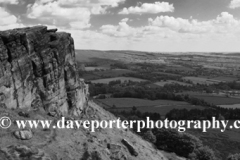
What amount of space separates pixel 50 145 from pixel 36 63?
13.3m

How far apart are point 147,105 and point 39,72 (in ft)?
287

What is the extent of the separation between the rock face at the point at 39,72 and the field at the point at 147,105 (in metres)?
68.1

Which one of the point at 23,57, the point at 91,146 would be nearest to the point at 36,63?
the point at 23,57

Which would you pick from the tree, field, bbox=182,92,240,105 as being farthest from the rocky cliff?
field, bbox=182,92,240,105

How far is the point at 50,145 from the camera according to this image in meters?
31.8

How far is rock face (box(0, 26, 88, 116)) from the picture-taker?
113 feet

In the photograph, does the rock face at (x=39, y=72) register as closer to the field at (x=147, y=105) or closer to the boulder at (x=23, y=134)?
the boulder at (x=23, y=134)

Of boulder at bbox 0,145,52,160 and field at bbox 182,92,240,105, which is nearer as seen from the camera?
boulder at bbox 0,145,52,160

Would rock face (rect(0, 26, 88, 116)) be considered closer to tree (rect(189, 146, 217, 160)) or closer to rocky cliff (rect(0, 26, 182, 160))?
rocky cliff (rect(0, 26, 182, 160))

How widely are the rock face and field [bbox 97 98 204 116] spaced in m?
68.1

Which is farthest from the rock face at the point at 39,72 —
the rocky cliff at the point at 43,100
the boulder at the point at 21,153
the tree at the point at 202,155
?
the tree at the point at 202,155

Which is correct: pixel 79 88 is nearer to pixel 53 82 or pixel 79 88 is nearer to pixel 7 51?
pixel 53 82

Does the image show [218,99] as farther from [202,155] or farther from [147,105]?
[202,155]

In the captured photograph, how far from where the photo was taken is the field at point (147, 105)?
114 m
